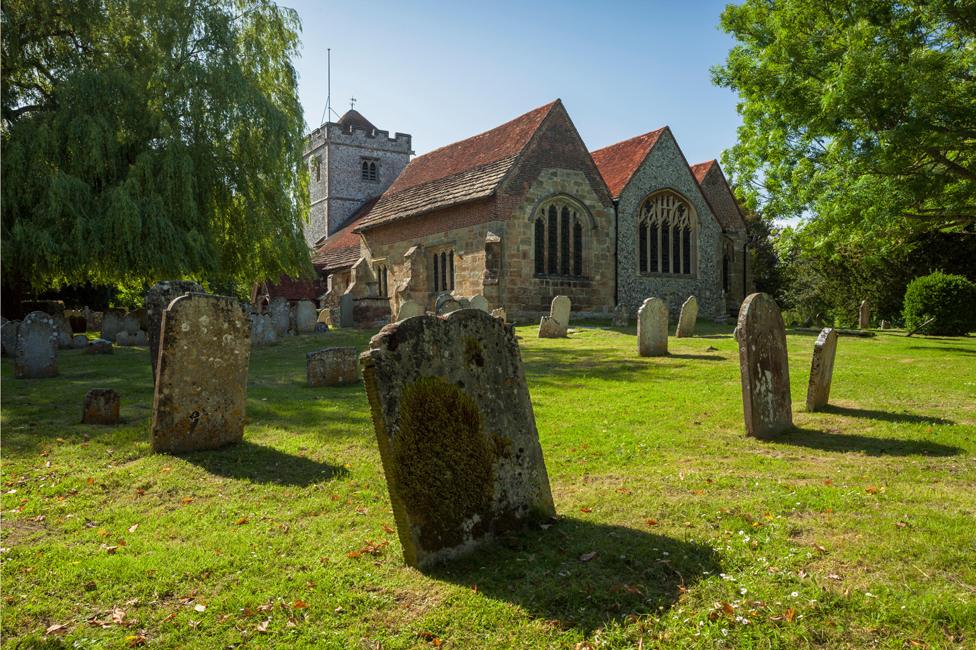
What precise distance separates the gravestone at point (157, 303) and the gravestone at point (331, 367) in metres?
2.23

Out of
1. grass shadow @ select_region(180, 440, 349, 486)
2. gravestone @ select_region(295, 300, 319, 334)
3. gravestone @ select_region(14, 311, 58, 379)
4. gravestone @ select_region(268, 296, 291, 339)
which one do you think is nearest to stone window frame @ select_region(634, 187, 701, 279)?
gravestone @ select_region(295, 300, 319, 334)

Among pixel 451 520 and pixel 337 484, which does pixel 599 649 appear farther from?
pixel 337 484

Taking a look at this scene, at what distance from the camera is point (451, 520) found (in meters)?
4.04

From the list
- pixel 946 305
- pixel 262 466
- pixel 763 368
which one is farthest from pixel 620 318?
pixel 262 466

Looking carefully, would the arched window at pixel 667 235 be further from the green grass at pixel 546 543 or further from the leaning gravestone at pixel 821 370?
the green grass at pixel 546 543

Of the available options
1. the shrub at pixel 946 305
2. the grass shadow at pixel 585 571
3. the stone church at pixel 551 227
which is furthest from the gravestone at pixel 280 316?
the shrub at pixel 946 305

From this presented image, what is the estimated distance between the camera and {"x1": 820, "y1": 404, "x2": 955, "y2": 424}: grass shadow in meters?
7.55

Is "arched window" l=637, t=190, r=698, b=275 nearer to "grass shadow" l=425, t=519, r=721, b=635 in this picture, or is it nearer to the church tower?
"grass shadow" l=425, t=519, r=721, b=635

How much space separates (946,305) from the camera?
2106cm

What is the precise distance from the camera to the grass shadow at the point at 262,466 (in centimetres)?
583

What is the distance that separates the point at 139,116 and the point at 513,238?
13.0 m

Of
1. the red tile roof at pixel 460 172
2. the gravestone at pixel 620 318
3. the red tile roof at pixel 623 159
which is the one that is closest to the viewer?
the gravestone at pixel 620 318

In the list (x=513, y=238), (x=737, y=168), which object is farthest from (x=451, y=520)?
(x=513, y=238)

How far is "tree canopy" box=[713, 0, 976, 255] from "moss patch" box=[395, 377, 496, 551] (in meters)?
11.8
